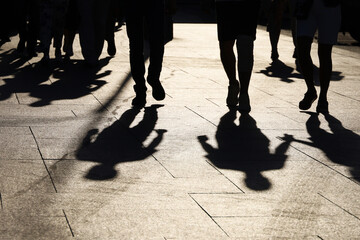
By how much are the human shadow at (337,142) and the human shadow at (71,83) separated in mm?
2373

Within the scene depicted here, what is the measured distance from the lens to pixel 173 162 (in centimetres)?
555

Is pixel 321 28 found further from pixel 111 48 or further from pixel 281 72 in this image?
pixel 111 48

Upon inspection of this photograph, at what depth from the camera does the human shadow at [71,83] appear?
8.21 metres

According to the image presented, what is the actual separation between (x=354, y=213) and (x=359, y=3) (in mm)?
8987

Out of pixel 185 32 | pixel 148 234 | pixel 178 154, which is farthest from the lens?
pixel 185 32

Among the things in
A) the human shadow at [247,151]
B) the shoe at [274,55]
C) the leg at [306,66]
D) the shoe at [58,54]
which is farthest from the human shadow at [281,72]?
the human shadow at [247,151]

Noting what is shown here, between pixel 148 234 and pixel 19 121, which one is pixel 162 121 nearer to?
pixel 19 121

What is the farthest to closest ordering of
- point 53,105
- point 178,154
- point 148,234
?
point 53,105, point 178,154, point 148,234

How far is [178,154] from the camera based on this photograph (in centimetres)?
582

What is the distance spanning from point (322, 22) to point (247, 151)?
6.95ft

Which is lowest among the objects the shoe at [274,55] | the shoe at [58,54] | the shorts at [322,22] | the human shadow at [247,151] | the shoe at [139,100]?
the shoe at [274,55]

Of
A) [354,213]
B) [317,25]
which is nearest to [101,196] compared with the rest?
[354,213]

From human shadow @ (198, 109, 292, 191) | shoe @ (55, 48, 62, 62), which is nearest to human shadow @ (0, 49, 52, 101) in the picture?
shoe @ (55, 48, 62, 62)

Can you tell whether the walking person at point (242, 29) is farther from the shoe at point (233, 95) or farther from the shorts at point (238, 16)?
the shoe at point (233, 95)
